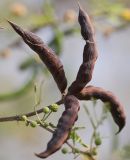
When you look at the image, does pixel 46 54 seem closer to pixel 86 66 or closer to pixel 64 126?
pixel 86 66

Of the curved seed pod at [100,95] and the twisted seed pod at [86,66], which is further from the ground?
the twisted seed pod at [86,66]

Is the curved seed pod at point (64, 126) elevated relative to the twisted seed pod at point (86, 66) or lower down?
lower down

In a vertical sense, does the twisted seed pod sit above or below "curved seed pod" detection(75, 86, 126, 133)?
above

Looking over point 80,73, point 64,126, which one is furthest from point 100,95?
point 64,126

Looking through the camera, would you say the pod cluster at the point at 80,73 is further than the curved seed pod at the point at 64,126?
Yes

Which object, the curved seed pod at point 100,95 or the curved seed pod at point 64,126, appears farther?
the curved seed pod at point 100,95

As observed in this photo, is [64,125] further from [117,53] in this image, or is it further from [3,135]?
[117,53]
